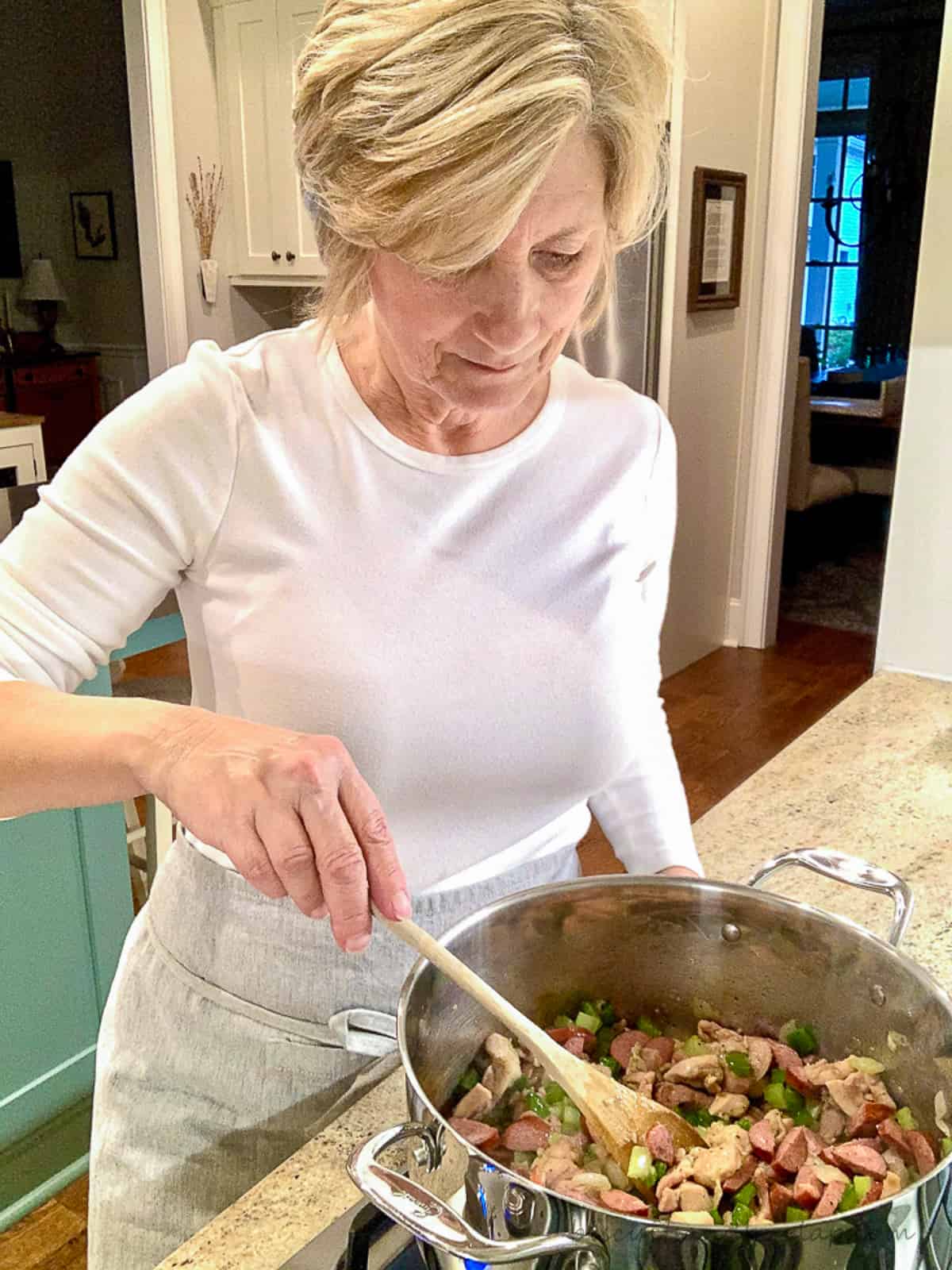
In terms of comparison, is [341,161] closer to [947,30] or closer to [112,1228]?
[112,1228]

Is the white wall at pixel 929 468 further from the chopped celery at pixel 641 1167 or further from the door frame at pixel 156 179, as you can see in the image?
the door frame at pixel 156 179

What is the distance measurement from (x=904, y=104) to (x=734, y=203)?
10.5 ft

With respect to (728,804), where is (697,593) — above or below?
below

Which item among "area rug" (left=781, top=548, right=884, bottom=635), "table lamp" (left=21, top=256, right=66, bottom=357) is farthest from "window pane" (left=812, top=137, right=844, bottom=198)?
"table lamp" (left=21, top=256, right=66, bottom=357)

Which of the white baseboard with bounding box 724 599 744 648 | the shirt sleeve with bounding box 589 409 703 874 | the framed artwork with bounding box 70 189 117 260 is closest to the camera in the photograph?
the shirt sleeve with bounding box 589 409 703 874

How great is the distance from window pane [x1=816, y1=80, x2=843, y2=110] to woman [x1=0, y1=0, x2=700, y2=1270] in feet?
20.9

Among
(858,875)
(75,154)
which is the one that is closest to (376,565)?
(858,875)

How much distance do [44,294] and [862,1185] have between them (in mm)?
6081

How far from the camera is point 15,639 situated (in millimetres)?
753

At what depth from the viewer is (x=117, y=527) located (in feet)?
2.54

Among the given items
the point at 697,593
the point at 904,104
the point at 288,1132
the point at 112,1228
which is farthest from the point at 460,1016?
the point at 904,104

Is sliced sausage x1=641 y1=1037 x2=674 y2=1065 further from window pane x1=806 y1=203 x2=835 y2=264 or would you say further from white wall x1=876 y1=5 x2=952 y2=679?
window pane x1=806 y1=203 x2=835 y2=264

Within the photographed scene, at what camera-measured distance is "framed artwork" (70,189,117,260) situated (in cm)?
586

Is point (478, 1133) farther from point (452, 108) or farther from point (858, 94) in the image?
point (858, 94)
